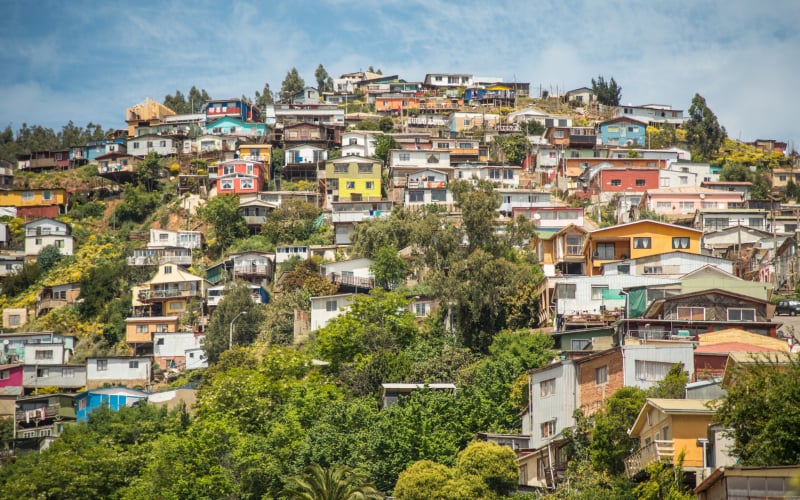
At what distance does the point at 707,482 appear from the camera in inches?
1157

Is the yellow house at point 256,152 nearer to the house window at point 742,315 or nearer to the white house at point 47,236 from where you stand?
the white house at point 47,236

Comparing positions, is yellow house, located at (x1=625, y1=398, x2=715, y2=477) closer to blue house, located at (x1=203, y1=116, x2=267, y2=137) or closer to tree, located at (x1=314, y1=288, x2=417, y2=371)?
tree, located at (x1=314, y1=288, x2=417, y2=371)

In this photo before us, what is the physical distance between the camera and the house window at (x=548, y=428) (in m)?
44.5

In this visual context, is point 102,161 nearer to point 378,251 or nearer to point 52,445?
point 378,251

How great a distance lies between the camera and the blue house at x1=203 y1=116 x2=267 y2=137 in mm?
122688

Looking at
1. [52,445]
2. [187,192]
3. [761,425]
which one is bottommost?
[52,445]

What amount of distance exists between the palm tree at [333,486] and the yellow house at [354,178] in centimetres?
5548

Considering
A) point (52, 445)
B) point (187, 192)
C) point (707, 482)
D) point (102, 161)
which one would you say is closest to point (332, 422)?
point (52, 445)

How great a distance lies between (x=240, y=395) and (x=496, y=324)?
14650 millimetres

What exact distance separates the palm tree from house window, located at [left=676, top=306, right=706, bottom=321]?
53.5 ft

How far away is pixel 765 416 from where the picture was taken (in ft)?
97.5

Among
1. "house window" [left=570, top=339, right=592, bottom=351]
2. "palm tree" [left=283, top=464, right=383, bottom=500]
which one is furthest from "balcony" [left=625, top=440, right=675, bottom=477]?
"house window" [left=570, top=339, right=592, bottom=351]

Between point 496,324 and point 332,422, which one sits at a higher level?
point 496,324

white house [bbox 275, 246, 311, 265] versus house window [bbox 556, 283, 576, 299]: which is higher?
white house [bbox 275, 246, 311, 265]
